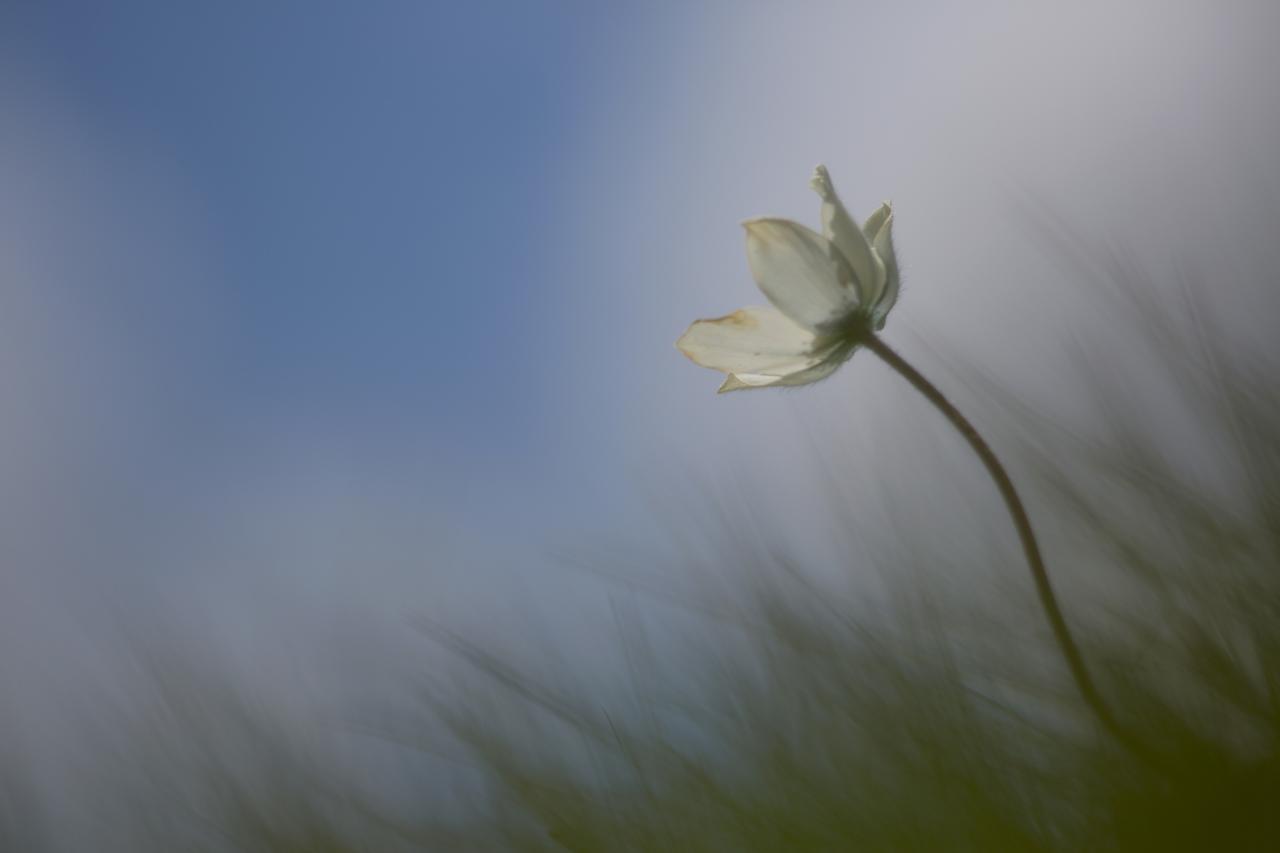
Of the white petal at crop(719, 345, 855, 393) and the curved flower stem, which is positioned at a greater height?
the white petal at crop(719, 345, 855, 393)

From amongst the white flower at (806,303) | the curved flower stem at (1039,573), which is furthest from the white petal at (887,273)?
the curved flower stem at (1039,573)

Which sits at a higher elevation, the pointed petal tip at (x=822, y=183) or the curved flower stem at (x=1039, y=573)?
the pointed petal tip at (x=822, y=183)

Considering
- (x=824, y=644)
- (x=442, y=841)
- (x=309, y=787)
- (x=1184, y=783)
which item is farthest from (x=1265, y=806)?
(x=309, y=787)

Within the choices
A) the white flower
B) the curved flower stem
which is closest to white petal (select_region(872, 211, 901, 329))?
the white flower

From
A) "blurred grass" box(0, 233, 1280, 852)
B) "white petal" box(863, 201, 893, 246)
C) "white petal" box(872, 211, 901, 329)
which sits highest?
"white petal" box(863, 201, 893, 246)

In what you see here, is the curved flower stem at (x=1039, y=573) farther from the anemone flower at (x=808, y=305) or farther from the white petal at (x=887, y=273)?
the white petal at (x=887, y=273)

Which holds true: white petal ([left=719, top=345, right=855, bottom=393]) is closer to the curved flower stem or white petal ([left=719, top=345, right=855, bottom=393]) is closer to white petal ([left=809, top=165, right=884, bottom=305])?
white petal ([left=809, top=165, right=884, bottom=305])
